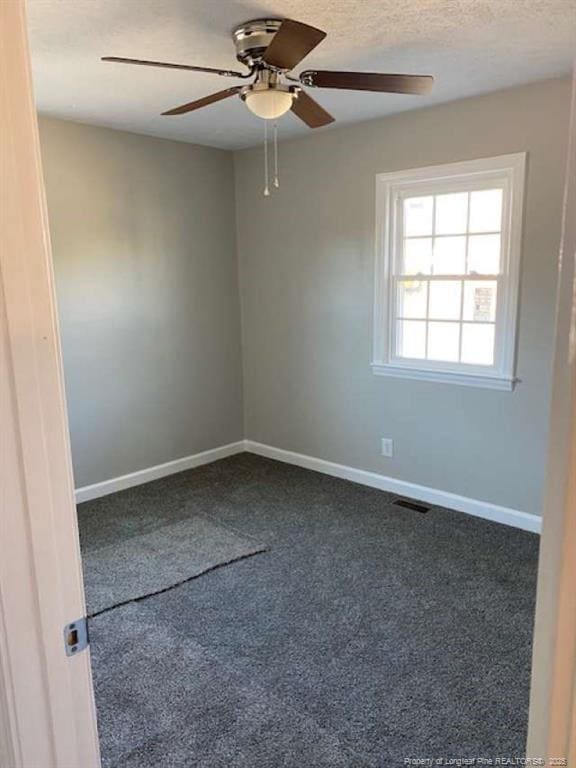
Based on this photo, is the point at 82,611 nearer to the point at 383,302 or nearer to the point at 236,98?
the point at 236,98

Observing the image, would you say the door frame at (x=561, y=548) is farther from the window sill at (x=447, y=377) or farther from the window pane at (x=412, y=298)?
the window pane at (x=412, y=298)

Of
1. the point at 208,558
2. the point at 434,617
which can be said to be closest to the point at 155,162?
the point at 208,558

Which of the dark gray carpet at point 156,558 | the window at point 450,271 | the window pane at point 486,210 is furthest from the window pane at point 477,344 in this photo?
the dark gray carpet at point 156,558

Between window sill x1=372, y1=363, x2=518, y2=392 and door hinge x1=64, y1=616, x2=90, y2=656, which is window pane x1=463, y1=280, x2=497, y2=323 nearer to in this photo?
window sill x1=372, y1=363, x2=518, y2=392

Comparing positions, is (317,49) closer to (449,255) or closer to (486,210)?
(486,210)

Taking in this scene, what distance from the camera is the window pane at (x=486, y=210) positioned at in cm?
339

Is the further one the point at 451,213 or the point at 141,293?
the point at 141,293

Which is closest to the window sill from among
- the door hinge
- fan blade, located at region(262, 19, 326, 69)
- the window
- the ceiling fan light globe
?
the window

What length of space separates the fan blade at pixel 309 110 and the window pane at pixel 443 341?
1552 mm

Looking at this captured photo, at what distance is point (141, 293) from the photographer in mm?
4250

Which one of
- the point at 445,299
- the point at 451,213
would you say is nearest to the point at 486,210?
the point at 451,213

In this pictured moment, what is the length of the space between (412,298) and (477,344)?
1.80 ft

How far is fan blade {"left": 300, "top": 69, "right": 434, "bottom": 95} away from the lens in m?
2.21

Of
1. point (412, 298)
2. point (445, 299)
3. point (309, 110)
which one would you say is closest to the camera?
point (309, 110)
